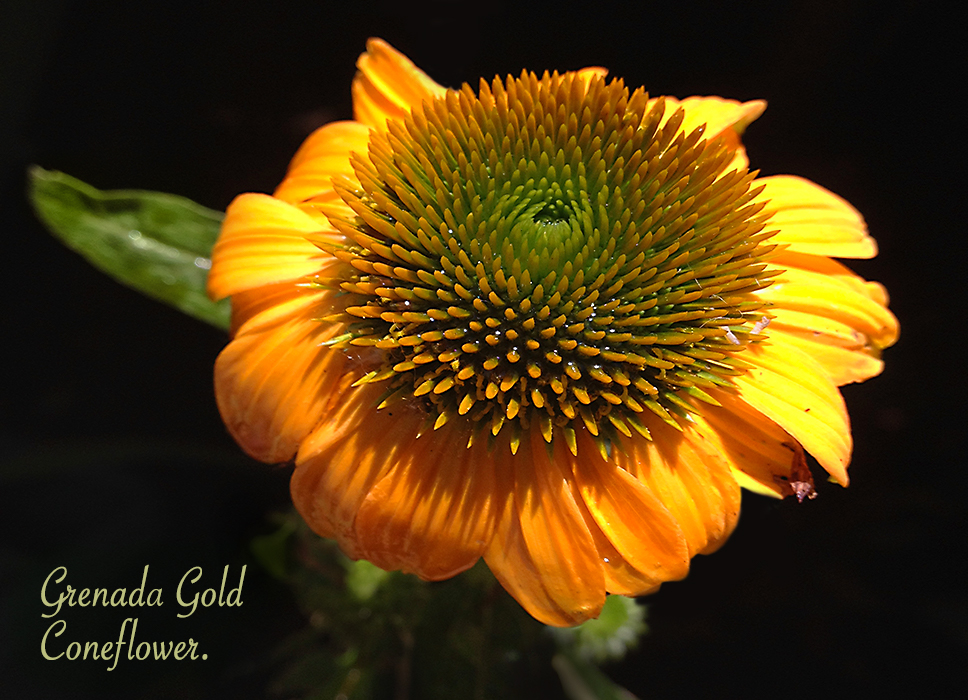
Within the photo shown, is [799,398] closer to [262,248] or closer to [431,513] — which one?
[431,513]

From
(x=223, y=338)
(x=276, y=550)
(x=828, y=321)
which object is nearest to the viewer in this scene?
(x=828, y=321)

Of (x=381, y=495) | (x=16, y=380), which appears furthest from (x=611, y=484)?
(x=16, y=380)

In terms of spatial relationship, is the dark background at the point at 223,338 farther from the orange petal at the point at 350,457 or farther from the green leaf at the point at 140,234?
the orange petal at the point at 350,457

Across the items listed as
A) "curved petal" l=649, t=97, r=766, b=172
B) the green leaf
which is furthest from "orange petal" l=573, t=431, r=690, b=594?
the green leaf

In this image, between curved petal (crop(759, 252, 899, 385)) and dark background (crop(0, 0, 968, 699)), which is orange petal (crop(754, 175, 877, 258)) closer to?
curved petal (crop(759, 252, 899, 385))

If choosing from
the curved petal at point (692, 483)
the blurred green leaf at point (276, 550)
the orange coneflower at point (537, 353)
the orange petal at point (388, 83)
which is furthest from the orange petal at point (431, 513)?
the blurred green leaf at point (276, 550)

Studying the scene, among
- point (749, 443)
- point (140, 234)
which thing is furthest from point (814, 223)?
point (140, 234)
